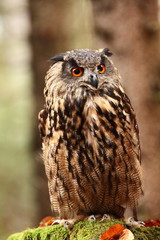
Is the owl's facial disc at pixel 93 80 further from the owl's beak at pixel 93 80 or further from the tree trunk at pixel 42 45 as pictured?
the tree trunk at pixel 42 45

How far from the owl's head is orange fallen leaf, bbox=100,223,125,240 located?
1063mm

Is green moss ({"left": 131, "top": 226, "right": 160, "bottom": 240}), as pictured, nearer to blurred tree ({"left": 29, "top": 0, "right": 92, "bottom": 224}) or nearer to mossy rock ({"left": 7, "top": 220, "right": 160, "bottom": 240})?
mossy rock ({"left": 7, "top": 220, "right": 160, "bottom": 240})

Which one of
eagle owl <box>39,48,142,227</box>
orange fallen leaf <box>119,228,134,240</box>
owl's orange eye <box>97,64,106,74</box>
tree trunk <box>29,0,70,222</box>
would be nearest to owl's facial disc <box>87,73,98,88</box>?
eagle owl <box>39,48,142,227</box>

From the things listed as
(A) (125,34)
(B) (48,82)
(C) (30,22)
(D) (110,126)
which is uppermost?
(C) (30,22)

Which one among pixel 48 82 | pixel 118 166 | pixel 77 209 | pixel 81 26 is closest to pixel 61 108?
pixel 48 82

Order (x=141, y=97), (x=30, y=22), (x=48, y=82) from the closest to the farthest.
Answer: (x=48, y=82)
(x=141, y=97)
(x=30, y=22)

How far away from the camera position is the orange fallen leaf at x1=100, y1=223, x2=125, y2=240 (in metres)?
2.38

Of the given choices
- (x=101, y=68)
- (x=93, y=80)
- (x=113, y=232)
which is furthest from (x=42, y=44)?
(x=113, y=232)

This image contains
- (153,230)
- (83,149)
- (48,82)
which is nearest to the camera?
(153,230)

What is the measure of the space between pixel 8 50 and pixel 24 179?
380 centimetres

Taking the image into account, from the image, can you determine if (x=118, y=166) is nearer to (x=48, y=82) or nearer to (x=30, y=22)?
(x=48, y=82)

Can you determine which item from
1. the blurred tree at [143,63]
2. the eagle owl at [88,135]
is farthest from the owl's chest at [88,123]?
the blurred tree at [143,63]

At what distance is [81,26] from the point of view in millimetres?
6988

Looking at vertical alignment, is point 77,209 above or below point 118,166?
below
